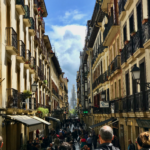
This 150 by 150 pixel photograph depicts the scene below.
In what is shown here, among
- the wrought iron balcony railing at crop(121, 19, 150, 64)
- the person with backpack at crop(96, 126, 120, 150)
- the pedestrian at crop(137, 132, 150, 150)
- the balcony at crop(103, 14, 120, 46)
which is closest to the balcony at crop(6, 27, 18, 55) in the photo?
the wrought iron balcony railing at crop(121, 19, 150, 64)

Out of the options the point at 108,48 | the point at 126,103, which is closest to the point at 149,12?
the point at 126,103

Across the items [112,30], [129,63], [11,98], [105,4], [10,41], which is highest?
[105,4]

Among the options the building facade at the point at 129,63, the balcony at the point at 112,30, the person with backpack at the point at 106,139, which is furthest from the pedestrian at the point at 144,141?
the balcony at the point at 112,30

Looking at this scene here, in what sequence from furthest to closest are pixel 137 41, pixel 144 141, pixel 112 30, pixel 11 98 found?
pixel 112 30
pixel 11 98
pixel 137 41
pixel 144 141

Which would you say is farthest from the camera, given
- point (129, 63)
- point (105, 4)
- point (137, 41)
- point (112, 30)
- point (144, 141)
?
point (105, 4)

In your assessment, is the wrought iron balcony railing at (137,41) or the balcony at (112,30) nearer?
the wrought iron balcony railing at (137,41)

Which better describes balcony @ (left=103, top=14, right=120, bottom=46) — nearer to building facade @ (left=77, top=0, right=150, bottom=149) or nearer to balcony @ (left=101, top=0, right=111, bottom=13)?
building facade @ (left=77, top=0, right=150, bottom=149)

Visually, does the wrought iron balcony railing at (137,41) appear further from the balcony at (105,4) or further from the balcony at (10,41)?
the balcony at (105,4)

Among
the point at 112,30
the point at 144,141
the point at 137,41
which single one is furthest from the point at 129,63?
the point at 144,141

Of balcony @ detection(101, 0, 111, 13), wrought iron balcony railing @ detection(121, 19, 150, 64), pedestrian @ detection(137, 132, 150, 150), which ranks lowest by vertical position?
pedestrian @ detection(137, 132, 150, 150)

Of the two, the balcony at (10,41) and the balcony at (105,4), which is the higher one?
the balcony at (105,4)

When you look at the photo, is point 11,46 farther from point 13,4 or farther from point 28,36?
point 28,36

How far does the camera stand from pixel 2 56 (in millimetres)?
15039

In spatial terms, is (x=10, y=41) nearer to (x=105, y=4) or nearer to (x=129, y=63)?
(x=129, y=63)
